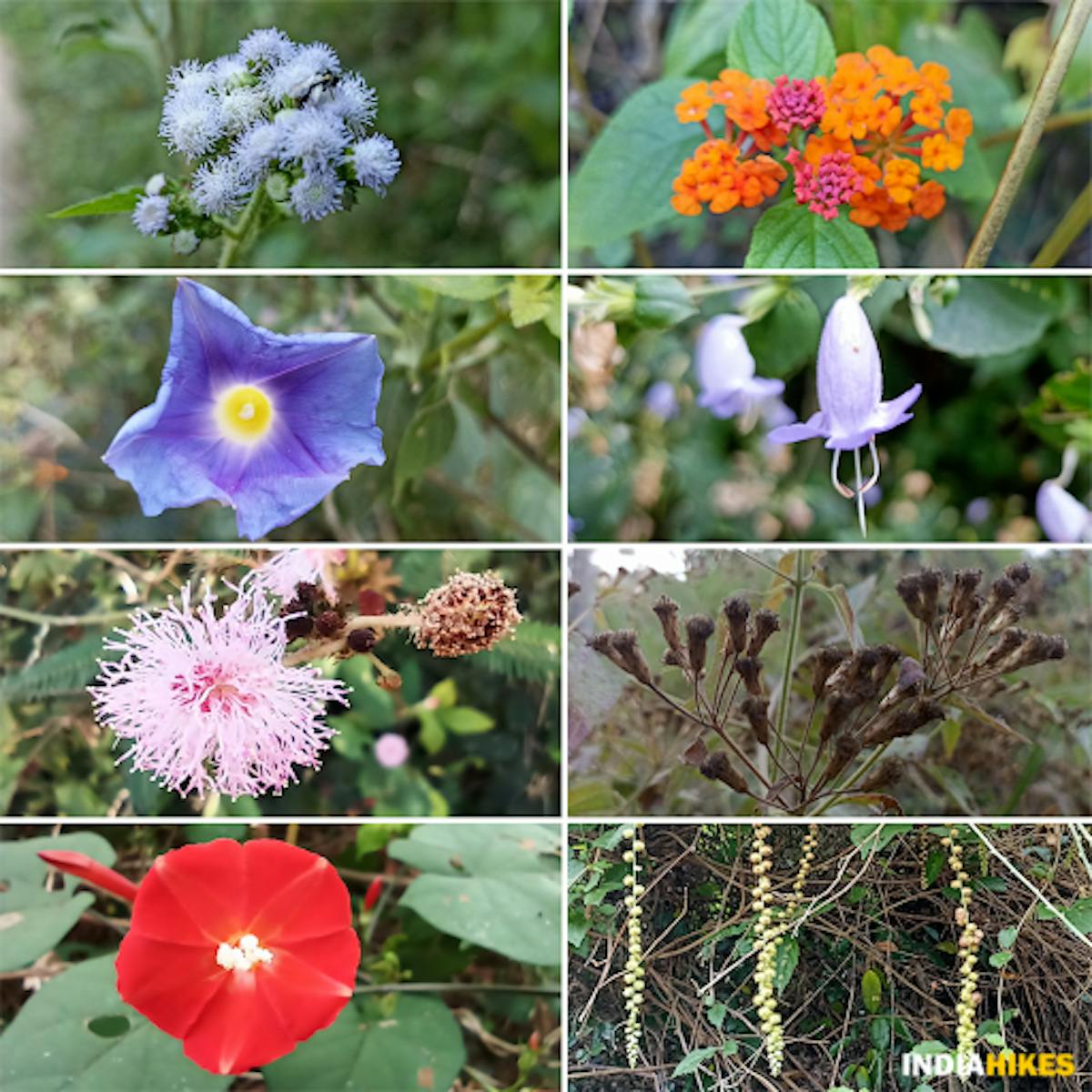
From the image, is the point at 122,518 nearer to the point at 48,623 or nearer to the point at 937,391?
the point at 48,623

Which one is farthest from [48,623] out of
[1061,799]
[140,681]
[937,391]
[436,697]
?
[937,391]

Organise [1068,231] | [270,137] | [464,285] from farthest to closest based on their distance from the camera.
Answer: [1068,231]
[464,285]
[270,137]

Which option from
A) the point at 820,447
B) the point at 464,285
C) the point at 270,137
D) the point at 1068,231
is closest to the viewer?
the point at 270,137

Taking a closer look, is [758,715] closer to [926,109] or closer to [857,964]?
[857,964]

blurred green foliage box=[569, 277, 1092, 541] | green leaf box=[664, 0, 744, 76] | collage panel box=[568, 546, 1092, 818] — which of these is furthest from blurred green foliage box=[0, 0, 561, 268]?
collage panel box=[568, 546, 1092, 818]

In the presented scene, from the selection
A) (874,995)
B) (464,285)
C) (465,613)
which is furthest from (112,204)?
(874,995)

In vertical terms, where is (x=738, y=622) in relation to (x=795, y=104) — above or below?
below

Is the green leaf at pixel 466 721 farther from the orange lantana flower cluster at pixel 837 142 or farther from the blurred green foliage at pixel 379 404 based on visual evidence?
the orange lantana flower cluster at pixel 837 142

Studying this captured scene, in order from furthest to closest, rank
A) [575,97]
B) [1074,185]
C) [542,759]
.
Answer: [1074,185]
[575,97]
[542,759]
